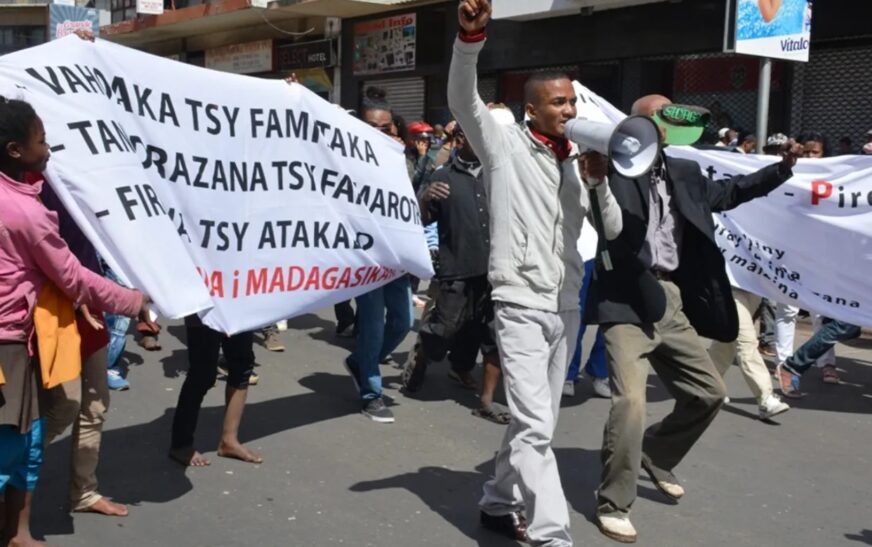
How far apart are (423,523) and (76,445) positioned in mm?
1511

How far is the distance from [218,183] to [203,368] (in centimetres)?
91

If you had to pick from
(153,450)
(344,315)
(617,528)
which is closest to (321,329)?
(344,315)

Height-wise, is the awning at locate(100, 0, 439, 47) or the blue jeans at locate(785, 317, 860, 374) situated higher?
the awning at locate(100, 0, 439, 47)

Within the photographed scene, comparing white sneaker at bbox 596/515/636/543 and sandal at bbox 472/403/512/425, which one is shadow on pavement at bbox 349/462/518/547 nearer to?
white sneaker at bbox 596/515/636/543

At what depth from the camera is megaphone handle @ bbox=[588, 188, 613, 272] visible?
405cm

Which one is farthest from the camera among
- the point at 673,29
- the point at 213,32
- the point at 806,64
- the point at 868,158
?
the point at 213,32

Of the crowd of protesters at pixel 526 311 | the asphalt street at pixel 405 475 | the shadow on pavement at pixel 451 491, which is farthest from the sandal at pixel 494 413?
the crowd of protesters at pixel 526 311

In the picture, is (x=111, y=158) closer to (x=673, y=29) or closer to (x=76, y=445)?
(x=76, y=445)

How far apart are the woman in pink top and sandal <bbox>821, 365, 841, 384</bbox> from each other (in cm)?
563

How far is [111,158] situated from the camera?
12.9 feet

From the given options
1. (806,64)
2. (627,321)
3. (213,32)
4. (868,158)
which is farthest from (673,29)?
(213,32)

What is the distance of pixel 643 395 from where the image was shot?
14.0 ft

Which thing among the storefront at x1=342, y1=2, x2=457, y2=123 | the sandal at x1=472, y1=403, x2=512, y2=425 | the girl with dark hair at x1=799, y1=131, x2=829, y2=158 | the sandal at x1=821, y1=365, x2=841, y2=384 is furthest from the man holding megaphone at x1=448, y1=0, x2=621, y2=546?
the storefront at x1=342, y1=2, x2=457, y2=123

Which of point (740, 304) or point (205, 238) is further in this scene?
point (740, 304)
